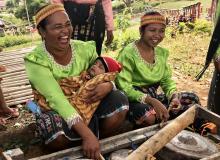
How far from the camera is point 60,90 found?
290cm

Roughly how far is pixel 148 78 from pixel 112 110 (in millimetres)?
643

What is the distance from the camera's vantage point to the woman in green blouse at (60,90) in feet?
9.23

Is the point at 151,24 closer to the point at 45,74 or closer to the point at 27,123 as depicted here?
the point at 45,74

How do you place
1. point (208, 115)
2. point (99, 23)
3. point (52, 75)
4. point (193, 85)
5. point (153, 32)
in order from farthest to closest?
1. point (193, 85)
2. point (99, 23)
3. point (153, 32)
4. point (208, 115)
5. point (52, 75)

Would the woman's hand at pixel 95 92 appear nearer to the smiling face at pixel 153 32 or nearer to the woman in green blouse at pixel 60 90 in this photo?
the woman in green blouse at pixel 60 90

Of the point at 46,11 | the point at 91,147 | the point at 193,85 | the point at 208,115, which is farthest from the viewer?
the point at 193,85

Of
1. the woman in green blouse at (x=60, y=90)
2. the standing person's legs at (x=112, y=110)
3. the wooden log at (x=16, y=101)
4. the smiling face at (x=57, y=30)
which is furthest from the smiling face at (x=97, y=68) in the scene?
the wooden log at (x=16, y=101)

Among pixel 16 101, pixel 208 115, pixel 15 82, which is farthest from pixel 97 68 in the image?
pixel 15 82

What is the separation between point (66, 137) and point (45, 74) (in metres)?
0.56

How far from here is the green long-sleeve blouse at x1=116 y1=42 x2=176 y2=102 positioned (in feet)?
11.3

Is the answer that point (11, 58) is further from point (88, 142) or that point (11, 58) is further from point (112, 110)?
point (88, 142)

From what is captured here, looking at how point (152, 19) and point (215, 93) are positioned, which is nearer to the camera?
point (152, 19)

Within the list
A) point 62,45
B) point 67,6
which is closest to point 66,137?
point 62,45

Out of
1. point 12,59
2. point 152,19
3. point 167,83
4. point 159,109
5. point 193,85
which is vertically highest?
point 152,19
